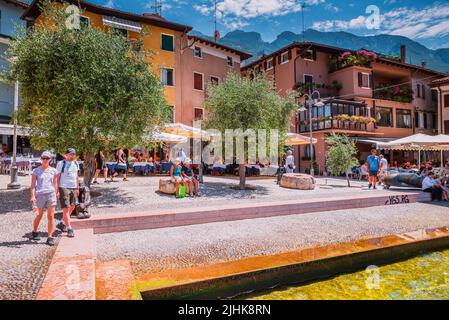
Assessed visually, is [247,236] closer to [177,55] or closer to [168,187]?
[168,187]

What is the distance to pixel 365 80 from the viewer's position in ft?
95.3

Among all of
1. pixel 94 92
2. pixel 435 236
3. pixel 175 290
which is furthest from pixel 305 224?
pixel 94 92

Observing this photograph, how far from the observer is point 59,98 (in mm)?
8641

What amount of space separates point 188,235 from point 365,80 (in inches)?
1103

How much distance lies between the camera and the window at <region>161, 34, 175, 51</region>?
82.1 ft

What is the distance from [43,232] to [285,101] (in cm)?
1032

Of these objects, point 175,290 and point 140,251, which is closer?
point 175,290

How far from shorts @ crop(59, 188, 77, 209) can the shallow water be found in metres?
3.83

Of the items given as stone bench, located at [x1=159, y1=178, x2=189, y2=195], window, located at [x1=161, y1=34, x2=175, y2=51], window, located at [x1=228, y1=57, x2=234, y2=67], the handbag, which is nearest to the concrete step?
the handbag

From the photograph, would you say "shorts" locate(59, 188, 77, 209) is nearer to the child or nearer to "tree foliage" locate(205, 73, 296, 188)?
the child

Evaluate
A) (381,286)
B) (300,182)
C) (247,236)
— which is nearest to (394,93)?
(300,182)

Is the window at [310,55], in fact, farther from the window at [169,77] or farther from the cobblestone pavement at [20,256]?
the cobblestone pavement at [20,256]
